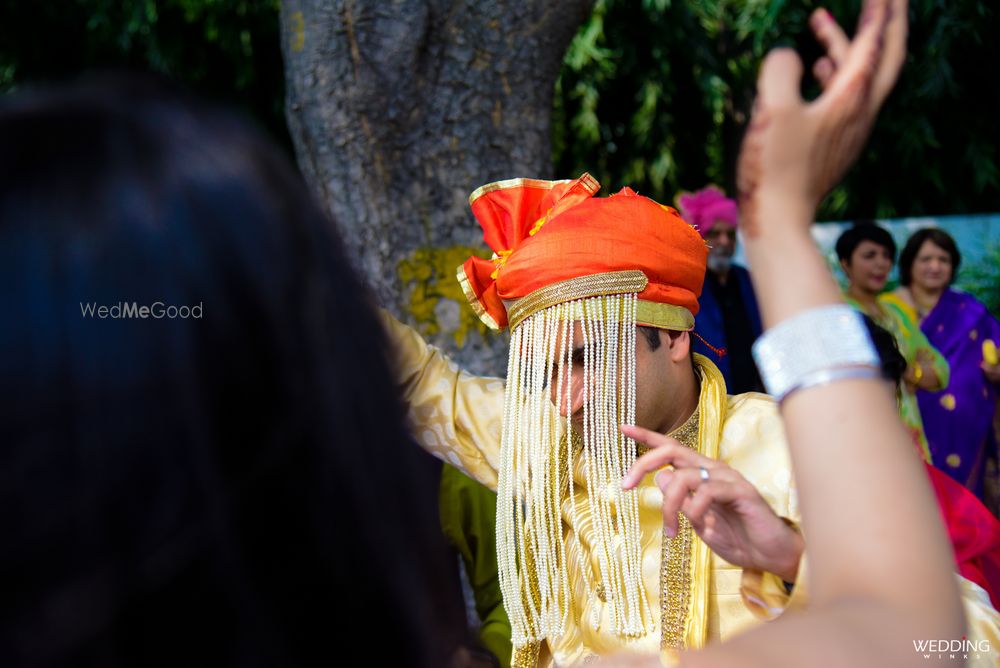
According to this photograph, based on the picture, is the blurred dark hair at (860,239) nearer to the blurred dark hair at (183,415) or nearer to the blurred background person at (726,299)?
the blurred background person at (726,299)

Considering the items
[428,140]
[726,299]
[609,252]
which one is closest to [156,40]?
[726,299]

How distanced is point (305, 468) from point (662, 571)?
1.20m

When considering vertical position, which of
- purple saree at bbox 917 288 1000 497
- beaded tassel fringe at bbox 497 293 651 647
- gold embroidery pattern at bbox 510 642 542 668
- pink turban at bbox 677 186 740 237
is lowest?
purple saree at bbox 917 288 1000 497

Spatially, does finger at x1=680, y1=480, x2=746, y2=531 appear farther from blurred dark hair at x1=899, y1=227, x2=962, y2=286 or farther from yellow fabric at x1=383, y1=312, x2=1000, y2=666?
blurred dark hair at x1=899, y1=227, x2=962, y2=286

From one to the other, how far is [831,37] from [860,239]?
481 cm

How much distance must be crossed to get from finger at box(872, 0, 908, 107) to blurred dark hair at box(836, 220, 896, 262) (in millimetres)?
4791

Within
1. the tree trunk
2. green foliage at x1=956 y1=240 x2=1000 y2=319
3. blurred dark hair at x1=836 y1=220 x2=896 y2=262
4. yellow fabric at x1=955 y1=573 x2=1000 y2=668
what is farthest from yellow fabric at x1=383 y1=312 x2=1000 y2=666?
green foliage at x1=956 y1=240 x2=1000 y2=319

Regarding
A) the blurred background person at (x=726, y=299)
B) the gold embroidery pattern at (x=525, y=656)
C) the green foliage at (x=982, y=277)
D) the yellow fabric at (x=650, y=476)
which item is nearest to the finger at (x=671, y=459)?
the yellow fabric at (x=650, y=476)

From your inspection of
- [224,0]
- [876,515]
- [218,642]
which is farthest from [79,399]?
[224,0]

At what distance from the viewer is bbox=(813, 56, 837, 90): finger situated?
75 centimetres

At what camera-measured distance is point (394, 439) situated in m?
0.71

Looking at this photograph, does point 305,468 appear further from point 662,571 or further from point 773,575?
point 662,571

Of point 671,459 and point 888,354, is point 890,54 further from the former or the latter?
point 888,354

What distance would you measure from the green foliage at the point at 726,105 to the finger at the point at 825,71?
21.5ft
